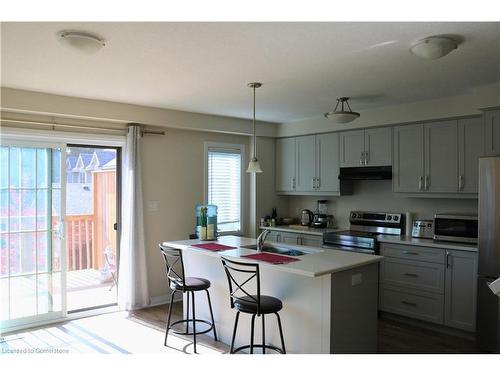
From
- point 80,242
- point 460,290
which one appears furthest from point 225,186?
point 460,290

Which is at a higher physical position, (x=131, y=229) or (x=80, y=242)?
(x=131, y=229)

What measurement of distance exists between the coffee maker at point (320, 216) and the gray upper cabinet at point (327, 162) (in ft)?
1.19

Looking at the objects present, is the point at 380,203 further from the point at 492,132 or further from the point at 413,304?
the point at 492,132

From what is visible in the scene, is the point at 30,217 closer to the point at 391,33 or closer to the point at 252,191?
the point at 252,191

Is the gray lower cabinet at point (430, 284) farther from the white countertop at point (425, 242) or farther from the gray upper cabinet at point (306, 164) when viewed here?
the gray upper cabinet at point (306, 164)

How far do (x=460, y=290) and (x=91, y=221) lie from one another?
5.15 metres

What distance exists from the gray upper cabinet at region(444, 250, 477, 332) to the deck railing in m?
5.01

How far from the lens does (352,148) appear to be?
5188 millimetres

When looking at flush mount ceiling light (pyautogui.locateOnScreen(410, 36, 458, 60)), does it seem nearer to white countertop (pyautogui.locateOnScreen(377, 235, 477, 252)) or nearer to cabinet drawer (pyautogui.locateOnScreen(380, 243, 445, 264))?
white countertop (pyautogui.locateOnScreen(377, 235, 477, 252))

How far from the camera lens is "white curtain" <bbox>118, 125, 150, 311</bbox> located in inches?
186

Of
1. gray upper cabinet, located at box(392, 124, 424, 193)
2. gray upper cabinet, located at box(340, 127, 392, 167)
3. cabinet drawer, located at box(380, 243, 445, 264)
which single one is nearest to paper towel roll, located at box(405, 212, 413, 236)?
gray upper cabinet, located at box(392, 124, 424, 193)

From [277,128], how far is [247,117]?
75 cm

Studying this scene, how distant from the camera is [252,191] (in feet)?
19.8
